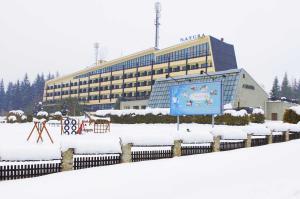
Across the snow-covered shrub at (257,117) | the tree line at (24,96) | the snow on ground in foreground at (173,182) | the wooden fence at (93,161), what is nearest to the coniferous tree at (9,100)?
the tree line at (24,96)

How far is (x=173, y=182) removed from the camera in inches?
423

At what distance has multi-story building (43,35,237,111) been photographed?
77.4 metres

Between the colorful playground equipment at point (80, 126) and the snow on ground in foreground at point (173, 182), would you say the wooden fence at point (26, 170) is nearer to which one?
the snow on ground in foreground at point (173, 182)

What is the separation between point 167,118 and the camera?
47344 mm

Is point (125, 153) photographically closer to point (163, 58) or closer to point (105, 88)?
point (163, 58)

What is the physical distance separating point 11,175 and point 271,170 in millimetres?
8987

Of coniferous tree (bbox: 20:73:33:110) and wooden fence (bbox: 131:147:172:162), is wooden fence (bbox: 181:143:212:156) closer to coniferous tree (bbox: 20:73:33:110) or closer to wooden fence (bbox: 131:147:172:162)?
wooden fence (bbox: 131:147:172:162)

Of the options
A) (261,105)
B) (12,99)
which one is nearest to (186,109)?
(261,105)

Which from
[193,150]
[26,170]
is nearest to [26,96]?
[193,150]

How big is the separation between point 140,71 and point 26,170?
79.8 metres

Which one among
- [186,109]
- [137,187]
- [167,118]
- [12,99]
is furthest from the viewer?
[12,99]

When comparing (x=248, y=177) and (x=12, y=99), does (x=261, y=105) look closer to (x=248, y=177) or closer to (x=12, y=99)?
(x=248, y=177)

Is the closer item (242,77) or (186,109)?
(186,109)

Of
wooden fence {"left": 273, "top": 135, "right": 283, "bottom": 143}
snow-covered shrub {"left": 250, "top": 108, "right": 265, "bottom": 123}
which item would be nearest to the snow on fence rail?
wooden fence {"left": 273, "top": 135, "right": 283, "bottom": 143}
